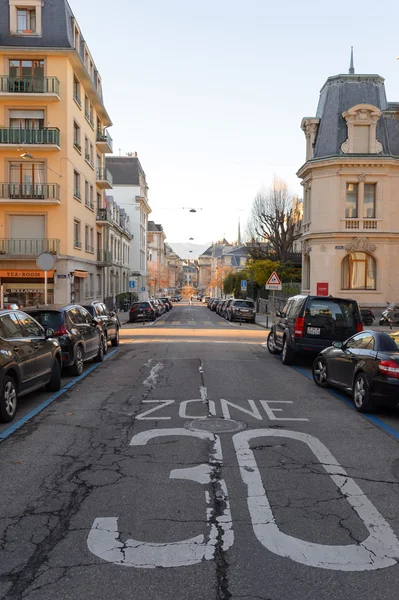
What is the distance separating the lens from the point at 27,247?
3098 cm

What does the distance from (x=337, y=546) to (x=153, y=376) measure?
8500mm

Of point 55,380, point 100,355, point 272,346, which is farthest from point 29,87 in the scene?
point 55,380

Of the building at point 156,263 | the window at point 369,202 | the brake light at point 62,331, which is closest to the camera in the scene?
the brake light at point 62,331

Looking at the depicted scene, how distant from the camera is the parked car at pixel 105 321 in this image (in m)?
17.0

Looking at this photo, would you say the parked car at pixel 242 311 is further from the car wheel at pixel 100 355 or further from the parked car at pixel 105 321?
the car wheel at pixel 100 355

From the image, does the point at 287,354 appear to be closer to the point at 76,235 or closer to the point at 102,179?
the point at 76,235

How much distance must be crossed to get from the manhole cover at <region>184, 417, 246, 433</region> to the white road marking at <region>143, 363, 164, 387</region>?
11.0 ft

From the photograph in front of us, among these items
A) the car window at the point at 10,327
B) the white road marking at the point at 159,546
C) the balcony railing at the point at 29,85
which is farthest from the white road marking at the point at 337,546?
the balcony railing at the point at 29,85

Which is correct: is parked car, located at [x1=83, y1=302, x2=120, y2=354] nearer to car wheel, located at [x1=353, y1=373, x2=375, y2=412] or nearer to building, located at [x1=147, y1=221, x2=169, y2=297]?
car wheel, located at [x1=353, y1=373, x2=375, y2=412]

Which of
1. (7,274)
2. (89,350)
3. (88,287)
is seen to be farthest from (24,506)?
(88,287)

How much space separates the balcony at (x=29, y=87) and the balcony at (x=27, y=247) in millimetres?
7901

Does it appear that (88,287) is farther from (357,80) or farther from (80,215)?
(357,80)

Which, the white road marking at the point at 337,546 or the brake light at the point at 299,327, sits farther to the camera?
the brake light at the point at 299,327

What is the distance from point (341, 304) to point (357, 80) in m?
27.4
